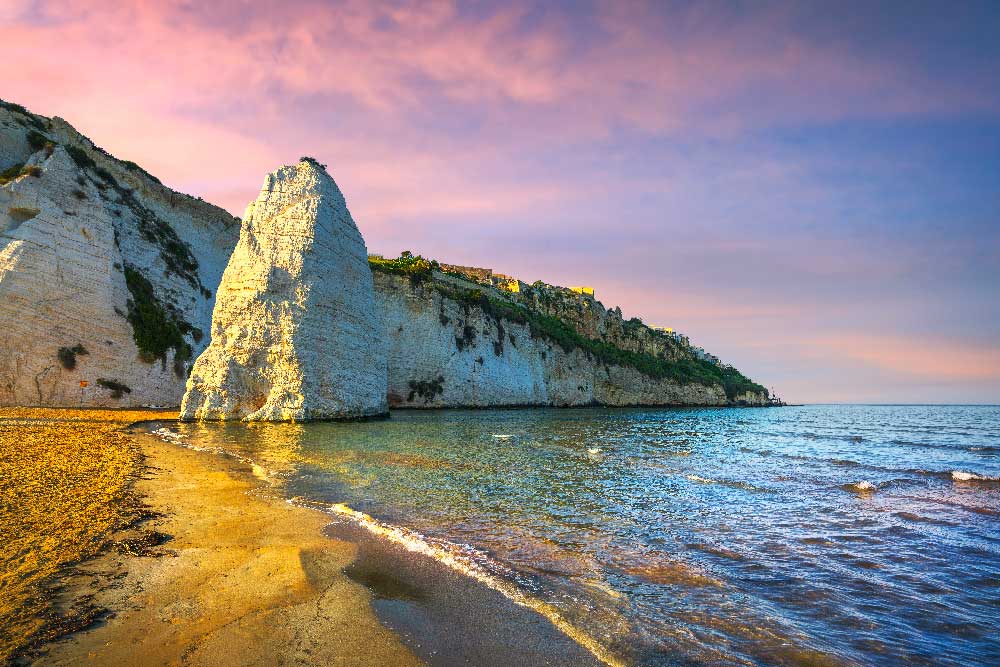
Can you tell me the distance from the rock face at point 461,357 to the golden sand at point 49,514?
32392mm

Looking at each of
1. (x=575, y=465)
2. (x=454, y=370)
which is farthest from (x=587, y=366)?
(x=575, y=465)

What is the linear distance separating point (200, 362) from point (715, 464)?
25.1m

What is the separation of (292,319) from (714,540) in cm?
2510

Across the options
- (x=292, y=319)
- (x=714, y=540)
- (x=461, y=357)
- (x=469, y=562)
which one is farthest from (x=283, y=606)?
(x=461, y=357)

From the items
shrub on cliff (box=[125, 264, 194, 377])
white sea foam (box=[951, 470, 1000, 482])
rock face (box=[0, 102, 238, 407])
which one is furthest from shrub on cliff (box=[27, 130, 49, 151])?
white sea foam (box=[951, 470, 1000, 482])

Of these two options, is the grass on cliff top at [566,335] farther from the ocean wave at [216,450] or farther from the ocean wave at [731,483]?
the ocean wave at [731,483]

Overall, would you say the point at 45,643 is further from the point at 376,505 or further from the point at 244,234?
the point at 244,234

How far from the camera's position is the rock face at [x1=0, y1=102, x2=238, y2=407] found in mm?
26750

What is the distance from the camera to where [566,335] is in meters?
72.6

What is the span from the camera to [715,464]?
588 inches

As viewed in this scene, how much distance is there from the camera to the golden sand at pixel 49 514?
3688 mm

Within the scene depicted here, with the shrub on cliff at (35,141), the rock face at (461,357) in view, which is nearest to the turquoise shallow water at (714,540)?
the rock face at (461,357)

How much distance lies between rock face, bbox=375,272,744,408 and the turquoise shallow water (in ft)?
97.8

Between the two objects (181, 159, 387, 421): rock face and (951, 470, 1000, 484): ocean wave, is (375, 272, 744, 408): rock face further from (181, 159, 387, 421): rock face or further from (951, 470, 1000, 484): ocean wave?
(951, 470, 1000, 484): ocean wave
